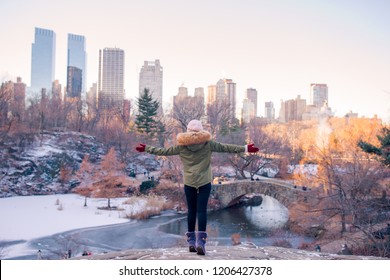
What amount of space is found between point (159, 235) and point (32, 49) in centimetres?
498

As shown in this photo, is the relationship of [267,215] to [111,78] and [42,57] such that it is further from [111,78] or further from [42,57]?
[42,57]

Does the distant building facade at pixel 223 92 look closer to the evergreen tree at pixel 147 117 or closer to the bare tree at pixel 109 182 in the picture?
the evergreen tree at pixel 147 117

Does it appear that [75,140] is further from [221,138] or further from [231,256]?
[231,256]

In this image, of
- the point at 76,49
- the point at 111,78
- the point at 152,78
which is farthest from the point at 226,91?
the point at 76,49

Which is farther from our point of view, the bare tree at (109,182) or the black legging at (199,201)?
the bare tree at (109,182)

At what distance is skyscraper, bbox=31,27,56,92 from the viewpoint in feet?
23.7

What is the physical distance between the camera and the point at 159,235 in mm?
8578

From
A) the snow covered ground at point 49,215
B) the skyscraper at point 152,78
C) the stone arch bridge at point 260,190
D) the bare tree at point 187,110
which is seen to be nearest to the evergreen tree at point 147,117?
the skyscraper at point 152,78

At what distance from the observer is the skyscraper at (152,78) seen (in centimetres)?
1098

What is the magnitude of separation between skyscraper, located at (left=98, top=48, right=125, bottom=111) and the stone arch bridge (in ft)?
16.6

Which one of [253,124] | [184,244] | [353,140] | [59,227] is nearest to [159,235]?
[184,244]

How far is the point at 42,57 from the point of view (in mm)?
7320

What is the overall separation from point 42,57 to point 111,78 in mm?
5142

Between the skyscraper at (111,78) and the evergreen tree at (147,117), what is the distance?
94 centimetres
